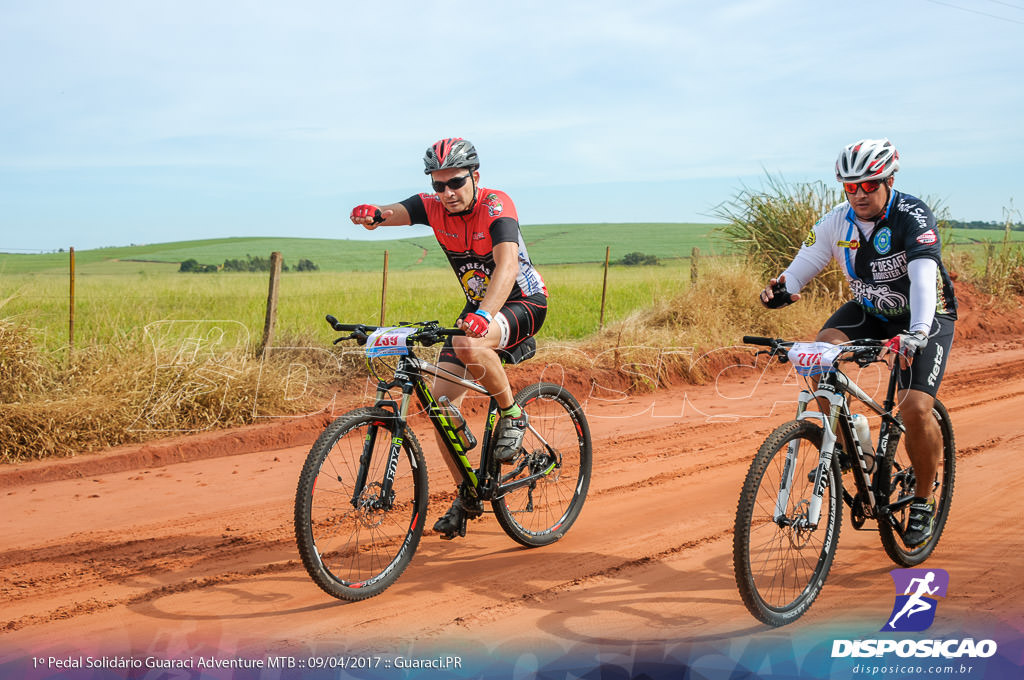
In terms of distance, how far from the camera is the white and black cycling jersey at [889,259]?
461 cm

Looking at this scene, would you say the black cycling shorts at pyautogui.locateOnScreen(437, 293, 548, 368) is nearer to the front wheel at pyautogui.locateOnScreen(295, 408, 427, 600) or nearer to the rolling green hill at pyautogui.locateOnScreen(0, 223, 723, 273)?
the front wheel at pyautogui.locateOnScreen(295, 408, 427, 600)

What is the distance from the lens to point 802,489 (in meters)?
4.36

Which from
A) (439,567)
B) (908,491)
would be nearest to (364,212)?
(439,567)

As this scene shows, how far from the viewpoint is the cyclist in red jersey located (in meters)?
4.98

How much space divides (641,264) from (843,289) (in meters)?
29.5

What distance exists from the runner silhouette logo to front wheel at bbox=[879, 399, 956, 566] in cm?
11

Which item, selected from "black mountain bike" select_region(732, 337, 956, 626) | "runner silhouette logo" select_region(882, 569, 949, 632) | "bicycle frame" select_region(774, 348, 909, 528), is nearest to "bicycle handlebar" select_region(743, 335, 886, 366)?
"black mountain bike" select_region(732, 337, 956, 626)

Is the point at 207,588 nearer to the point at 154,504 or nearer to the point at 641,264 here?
the point at 154,504

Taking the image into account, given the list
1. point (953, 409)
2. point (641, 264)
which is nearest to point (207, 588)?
point (953, 409)

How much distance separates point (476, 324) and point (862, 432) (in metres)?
2.09

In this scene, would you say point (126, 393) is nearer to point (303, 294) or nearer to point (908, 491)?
point (908, 491)

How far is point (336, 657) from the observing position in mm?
3934

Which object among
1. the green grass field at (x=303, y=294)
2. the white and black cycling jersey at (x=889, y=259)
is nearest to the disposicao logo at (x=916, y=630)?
the white and black cycling jersey at (x=889, y=259)

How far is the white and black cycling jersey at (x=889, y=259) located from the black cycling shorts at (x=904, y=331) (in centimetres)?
7
